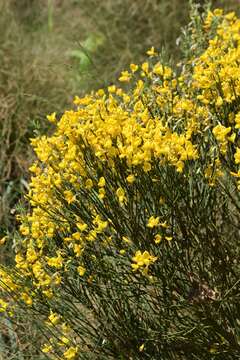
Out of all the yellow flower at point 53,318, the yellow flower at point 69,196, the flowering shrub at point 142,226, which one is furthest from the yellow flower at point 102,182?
the yellow flower at point 53,318

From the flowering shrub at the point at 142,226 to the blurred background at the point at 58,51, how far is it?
146 centimetres

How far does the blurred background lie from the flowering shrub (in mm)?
1459

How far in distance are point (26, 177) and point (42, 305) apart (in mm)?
2176

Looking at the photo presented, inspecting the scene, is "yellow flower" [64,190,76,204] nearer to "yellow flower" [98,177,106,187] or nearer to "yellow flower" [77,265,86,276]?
"yellow flower" [98,177,106,187]

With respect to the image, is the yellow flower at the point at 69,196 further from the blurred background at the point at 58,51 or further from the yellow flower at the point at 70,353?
the blurred background at the point at 58,51

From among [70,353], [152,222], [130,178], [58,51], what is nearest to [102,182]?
[130,178]

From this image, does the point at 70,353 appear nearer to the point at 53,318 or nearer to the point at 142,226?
the point at 53,318

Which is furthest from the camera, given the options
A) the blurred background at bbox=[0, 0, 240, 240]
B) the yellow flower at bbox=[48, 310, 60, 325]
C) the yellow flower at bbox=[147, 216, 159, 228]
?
the blurred background at bbox=[0, 0, 240, 240]

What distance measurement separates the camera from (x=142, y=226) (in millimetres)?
2545

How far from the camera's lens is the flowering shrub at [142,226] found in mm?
2443

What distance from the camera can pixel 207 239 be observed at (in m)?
2.60

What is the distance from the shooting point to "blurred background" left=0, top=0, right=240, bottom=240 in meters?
4.92

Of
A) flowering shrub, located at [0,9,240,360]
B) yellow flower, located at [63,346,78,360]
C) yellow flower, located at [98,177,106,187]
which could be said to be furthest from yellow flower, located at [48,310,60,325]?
yellow flower, located at [98,177,106,187]

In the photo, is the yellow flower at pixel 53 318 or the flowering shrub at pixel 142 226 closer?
the flowering shrub at pixel 142 226
